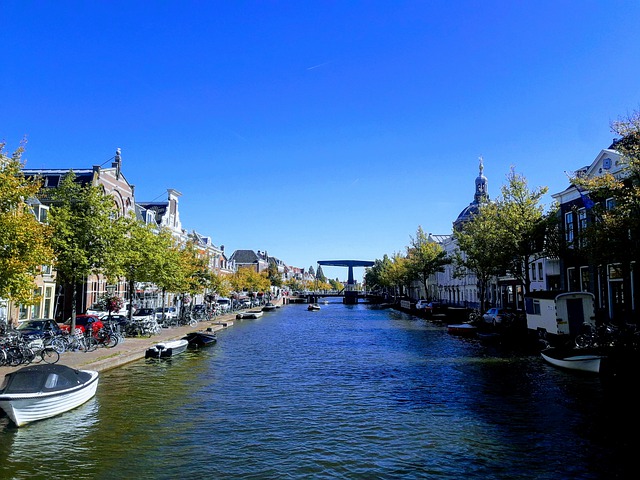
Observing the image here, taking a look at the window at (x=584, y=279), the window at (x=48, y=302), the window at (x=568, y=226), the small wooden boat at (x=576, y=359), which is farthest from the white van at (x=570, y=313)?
the window at (x=48, y=302)

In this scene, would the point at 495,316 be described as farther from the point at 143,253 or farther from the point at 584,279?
the point at 143,253

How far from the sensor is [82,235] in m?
31.4

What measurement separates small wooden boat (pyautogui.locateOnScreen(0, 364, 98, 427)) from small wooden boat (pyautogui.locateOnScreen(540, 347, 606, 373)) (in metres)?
22.2

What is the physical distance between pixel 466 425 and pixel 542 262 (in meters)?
45.3

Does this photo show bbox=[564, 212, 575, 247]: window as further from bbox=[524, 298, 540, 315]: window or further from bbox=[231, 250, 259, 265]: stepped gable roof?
bbox=[231, 250, 259, 265]: stepped gable roof

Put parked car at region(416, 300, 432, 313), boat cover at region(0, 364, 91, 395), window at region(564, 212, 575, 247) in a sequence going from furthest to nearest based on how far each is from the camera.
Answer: parked car at region(416, 300, 432, 313) < window at region(564, 212, 575, 247) < boat cover at region(0, 364, 91, 395)

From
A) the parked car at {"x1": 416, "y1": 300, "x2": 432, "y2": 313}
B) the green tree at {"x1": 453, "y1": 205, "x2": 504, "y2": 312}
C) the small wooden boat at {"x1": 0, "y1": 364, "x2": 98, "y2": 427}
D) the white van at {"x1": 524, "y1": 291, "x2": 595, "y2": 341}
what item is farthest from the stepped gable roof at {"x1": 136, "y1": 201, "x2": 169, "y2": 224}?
the small wooden boat at {"x1": 0, "y1": 364, "x2": 98, "y2": 427}

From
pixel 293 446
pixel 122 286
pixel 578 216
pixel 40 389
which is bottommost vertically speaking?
pixel 293 446

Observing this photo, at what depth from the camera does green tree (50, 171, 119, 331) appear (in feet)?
101

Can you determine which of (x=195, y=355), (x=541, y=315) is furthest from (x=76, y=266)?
(x=541, y=315)

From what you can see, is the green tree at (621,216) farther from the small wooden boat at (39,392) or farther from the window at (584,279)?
the small wooden boat at (39,392)

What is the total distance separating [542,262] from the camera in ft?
187

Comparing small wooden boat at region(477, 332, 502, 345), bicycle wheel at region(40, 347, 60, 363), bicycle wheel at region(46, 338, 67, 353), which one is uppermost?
bicycle wheel at region(46, 338, 67, 353)

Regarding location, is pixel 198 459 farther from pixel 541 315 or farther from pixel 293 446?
pixel 541 315
